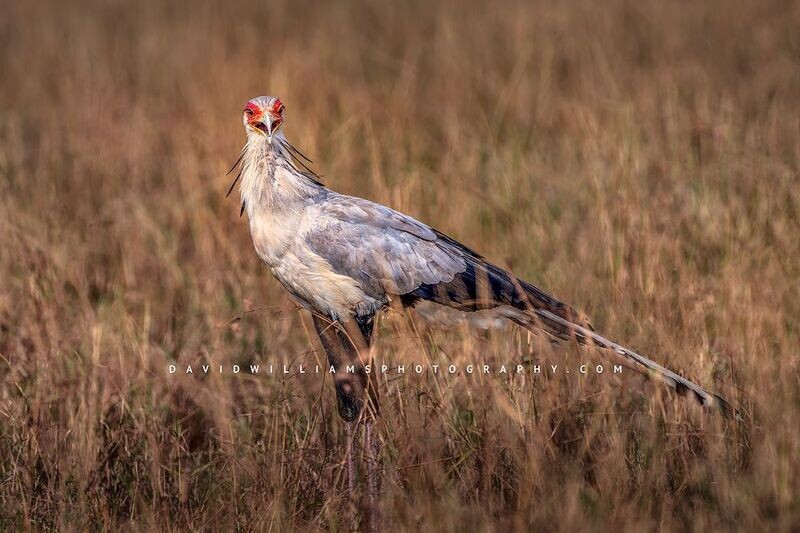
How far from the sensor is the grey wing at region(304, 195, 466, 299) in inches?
156

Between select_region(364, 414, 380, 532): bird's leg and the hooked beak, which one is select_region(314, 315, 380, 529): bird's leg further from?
the hooked beak

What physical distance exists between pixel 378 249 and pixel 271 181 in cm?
45

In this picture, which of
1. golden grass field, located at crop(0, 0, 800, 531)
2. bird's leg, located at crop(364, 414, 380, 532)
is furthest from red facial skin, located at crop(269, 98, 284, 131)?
bird's leg, located at crop(364, 414, 380, 532)

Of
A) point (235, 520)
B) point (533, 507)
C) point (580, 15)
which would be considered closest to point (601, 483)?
point (533, 507)

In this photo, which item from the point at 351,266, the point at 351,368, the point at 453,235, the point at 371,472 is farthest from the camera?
the point at 453,235

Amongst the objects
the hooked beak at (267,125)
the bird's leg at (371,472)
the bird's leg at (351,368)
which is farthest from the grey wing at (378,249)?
the bird's leg at (371,472)

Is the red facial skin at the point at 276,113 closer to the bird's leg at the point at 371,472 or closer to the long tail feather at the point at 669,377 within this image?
the bird's leg at the point at 371,472

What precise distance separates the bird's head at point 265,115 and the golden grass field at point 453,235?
2.08 feet

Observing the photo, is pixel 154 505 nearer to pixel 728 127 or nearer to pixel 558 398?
pixel 558 398

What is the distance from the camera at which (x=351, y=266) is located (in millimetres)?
3990

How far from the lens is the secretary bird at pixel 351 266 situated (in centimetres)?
396

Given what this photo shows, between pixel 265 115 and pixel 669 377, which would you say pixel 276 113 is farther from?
pixel 669 377

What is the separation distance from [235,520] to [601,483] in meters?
1.16

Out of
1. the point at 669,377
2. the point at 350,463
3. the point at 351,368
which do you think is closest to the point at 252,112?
the point at 351,368
